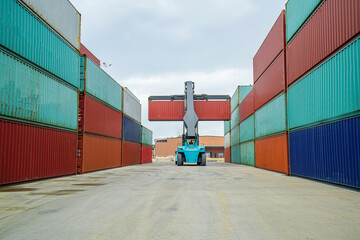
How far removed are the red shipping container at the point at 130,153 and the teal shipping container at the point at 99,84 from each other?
14.7ft

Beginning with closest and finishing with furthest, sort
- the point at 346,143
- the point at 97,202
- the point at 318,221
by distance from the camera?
the point at 318,221, the point at 97,202, the point at 346,143

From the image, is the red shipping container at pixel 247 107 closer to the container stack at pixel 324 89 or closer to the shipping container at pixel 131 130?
the container stack at pixel 324 89

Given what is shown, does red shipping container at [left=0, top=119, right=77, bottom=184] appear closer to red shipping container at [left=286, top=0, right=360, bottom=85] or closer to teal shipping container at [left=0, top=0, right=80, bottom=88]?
teal shipping container at [left=0, top=0, right=80, bottom=88]

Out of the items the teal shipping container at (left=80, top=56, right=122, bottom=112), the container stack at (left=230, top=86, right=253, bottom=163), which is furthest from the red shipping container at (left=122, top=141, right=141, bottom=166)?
the container stack at (left=230, top=86, right=253, bottom=163)

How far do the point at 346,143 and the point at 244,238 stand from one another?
7888mm

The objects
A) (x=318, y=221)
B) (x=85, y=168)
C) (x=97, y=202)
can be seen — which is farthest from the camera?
(x=85, y=168)

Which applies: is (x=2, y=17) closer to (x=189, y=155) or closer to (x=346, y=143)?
(x=346, y=143)

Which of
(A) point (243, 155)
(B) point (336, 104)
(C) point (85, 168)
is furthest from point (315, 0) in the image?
(A) point (243, 155)

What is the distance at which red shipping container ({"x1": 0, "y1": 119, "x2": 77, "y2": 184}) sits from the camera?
11648 mm

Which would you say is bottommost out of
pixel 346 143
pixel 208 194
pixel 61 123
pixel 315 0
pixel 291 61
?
pixel 208 194

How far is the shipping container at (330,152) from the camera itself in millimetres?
10305

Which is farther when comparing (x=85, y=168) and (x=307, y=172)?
(x=85, y=168)

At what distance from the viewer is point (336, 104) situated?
11625 mm

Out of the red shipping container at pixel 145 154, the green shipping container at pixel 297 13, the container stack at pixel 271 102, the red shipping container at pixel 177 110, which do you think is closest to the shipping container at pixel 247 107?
the container stack at pixel 271 102
